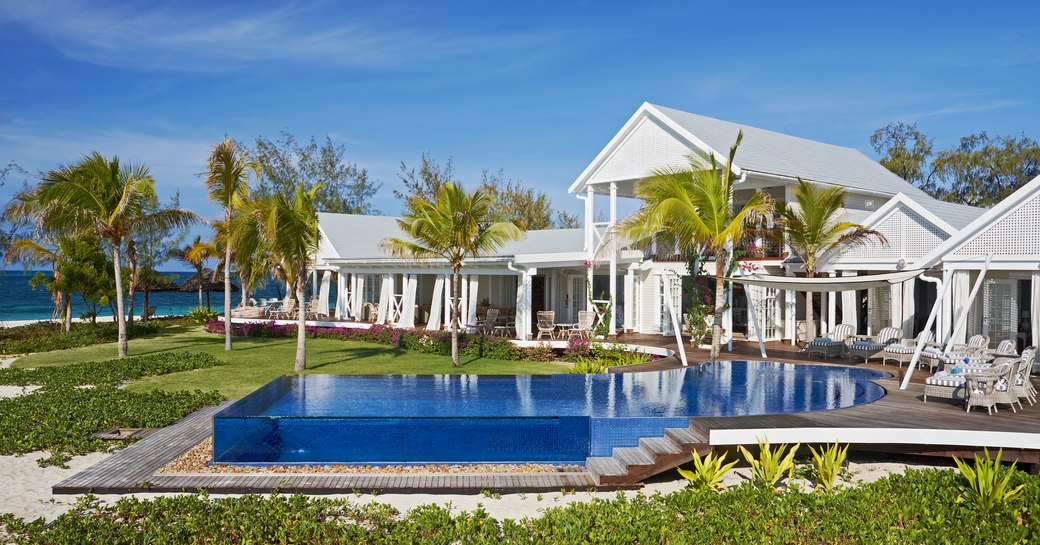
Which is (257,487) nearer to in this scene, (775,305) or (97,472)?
(97,472)

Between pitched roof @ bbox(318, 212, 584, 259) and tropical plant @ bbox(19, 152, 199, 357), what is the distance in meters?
10.6

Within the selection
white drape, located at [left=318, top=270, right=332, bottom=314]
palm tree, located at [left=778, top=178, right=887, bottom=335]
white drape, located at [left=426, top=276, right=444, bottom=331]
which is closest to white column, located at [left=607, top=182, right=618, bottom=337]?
palm tree, located at [left=778, top=178, right=887, bottom=335]

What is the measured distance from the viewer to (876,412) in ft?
33.8

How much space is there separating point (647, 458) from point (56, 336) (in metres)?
22.6

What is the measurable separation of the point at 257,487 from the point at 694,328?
13.0 meters

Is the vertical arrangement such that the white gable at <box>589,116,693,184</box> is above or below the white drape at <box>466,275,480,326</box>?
above

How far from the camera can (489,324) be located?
23.4m

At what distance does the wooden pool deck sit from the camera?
346 inches

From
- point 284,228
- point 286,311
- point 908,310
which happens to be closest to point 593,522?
point 284,228

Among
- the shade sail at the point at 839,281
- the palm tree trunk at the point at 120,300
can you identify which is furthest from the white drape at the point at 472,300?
the shade sail at the point at 839,281

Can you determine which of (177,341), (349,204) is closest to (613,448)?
(177,341)

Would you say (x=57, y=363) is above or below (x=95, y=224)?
below

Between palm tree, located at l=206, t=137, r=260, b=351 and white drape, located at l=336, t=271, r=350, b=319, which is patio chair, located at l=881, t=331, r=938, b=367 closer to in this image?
palm tree, located at l=206, t=137, r=260, b=351

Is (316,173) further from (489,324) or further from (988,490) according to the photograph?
(988,490)
